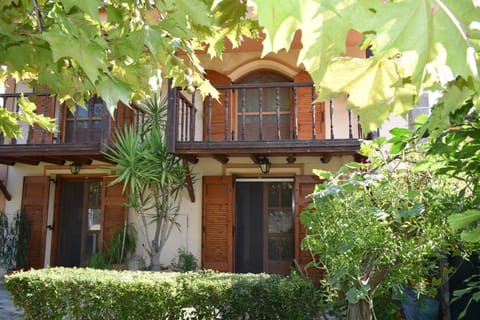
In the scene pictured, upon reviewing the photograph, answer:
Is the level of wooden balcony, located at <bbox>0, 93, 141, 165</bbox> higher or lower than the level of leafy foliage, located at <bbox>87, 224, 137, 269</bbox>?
higher

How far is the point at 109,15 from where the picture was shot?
7.14 feet

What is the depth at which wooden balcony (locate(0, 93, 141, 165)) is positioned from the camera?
279 inches

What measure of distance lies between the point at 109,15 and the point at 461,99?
181cm

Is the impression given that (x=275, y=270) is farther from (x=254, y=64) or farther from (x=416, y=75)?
(x=416, y=75)

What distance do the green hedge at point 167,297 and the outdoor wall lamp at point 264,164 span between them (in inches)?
121

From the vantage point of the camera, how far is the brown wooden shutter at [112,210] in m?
7.86

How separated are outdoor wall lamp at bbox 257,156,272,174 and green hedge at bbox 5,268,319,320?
3.08 metres

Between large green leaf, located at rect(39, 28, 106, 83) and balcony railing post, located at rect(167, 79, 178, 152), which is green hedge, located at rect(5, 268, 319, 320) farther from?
large green leaf, located at rect(39, 28, 106, 83)

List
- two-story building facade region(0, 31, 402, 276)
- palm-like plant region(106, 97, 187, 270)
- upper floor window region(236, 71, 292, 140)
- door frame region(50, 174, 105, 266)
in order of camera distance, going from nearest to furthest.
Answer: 1. palm-like plant region(106, 97, 187, 270)
2. two-story building facade region(0, 31, 402, 276)
3. upper floor window region(236, 71, 292, 140)
4. door frame region(50, 174, 105, 266)

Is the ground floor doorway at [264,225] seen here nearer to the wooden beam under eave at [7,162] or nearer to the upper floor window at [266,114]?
the upper floor window at [266,114]

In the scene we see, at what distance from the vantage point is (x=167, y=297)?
4.26 m

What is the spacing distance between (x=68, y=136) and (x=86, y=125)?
46 cm

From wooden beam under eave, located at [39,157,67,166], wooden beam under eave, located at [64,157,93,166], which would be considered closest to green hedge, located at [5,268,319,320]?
wooden beam under eave, located at [64,157,93,166]

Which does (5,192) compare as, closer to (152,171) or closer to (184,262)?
(152,171)
